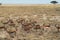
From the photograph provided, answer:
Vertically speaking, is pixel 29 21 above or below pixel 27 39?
above

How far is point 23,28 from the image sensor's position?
13953 mm

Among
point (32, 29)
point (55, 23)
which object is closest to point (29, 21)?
point (32, 29)

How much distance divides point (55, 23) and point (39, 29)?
1.16 m

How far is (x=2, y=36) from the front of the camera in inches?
517

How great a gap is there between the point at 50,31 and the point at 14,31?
2.15 metres

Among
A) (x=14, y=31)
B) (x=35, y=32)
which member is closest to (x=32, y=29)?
(x=35, y=32)

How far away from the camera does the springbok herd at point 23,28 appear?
44.6 ft

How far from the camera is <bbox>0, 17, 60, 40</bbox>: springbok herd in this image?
1359cm

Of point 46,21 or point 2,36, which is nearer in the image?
point 2,36

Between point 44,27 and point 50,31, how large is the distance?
1.41 feet

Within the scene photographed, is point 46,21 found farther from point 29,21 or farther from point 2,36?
point 2,36

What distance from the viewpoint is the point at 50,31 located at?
1384 centimetres

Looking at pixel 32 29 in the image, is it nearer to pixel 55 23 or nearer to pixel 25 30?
pixel 25 30

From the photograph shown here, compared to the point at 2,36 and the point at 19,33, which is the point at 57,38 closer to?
the point at 19,33
